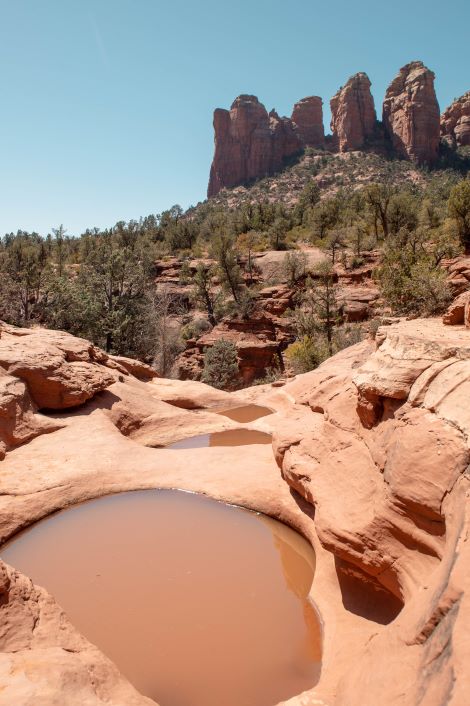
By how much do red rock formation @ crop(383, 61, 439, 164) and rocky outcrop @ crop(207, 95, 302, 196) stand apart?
64.5ft

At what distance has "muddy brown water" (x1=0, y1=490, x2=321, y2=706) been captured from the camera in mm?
4609

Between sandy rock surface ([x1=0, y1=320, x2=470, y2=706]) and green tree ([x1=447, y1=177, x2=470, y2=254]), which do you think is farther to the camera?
green tree ([x1=447, y1=177, x2=470, y2=254])

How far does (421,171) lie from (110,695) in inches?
3257

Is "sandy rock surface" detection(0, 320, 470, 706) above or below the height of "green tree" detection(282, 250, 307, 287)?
below

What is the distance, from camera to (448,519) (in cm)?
422

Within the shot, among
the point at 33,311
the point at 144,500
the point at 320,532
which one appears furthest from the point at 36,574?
the point at 33,311

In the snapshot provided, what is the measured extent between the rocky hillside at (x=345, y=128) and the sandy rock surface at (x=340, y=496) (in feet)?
269

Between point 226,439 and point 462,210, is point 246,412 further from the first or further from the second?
point 462,210

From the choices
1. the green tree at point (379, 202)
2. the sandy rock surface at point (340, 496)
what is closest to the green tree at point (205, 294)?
the green tree at point (379, 202)

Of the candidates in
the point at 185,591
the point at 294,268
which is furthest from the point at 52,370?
the point at 294,268

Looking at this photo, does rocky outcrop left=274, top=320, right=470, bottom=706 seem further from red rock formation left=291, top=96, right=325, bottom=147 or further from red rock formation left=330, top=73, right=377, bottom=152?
red rock formation left=291, top=96, right=325, bottom=147

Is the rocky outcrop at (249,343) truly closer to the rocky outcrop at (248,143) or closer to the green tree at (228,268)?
the green tree at (228,268)

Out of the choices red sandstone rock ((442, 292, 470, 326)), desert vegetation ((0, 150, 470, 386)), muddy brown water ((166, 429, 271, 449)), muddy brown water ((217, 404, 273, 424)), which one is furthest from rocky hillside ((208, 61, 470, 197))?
red sandstone rock ((442, 292, 470, 326))

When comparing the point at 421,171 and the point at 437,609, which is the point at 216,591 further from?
the point at 421,171
